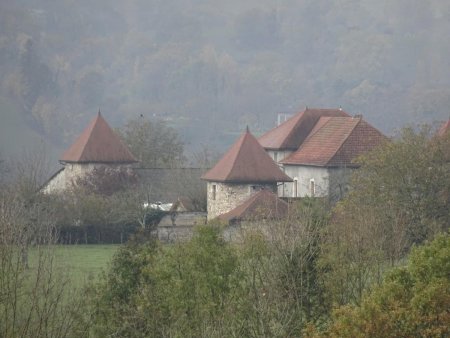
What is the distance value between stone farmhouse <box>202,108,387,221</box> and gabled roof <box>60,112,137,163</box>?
750 centimetres

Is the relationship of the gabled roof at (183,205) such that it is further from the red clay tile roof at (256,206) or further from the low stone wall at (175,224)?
the red clay tile roof at (256,206)

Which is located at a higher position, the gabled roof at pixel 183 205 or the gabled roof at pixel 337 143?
the gabled roof at pixel 337 143

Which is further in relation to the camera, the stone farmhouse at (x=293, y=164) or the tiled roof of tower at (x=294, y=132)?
the tiled roof of tower at (x=294, y=132)

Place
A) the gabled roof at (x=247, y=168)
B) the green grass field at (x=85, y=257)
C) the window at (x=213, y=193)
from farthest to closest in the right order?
the window at (x=213, y=193)
the gabled roof at (x=247, y=168)
the green grass field at (x=85, y=257)

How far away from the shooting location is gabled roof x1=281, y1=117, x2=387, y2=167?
6462 centimetres

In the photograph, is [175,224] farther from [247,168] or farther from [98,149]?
[98,149]

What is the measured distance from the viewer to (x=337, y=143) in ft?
217

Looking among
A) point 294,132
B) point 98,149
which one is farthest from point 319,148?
point 98,149

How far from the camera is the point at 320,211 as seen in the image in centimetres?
3825

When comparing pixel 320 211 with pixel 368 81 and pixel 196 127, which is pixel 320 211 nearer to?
pixel 196 127

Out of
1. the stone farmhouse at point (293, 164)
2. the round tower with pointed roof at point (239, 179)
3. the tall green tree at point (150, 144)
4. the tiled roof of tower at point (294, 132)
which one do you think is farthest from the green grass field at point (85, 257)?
the tall green tree at point (150, 144)

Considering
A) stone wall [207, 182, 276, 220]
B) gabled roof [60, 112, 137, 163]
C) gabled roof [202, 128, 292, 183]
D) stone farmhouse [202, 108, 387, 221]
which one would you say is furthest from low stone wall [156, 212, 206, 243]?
gabled roof [60, 112, 137, 163]

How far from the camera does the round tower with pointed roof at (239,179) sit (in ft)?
203

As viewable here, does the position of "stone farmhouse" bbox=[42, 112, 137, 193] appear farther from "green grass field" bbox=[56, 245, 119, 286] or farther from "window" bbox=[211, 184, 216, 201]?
"green grass field" bbox=[56, 245, 119, 286]
